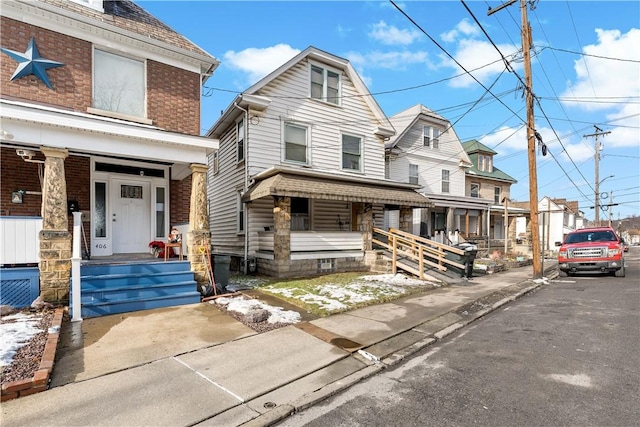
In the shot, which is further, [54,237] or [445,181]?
[445,181]

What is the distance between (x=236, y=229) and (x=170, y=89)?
22.5ft

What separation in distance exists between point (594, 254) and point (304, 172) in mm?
11492

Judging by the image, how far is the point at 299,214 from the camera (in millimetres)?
14562

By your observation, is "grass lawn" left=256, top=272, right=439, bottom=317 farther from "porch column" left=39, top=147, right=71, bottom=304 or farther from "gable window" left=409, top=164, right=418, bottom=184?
"gable window" left=409, top=164, right=418, bottom=184

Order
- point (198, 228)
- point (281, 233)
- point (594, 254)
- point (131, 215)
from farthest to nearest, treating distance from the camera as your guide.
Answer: point (594, 254) → point (281, 233) → point (131, 215) → point (198, 228)

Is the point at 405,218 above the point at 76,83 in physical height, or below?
below

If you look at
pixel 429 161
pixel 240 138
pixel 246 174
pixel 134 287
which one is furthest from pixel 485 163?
pixel 134 287

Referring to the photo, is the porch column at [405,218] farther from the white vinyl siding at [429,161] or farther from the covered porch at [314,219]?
the white vinyl siding at [429,161]

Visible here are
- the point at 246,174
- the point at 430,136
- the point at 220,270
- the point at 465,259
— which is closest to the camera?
the point at 220,270

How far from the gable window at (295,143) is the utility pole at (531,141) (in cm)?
895

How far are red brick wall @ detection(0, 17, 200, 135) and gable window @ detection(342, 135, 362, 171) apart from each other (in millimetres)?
7486

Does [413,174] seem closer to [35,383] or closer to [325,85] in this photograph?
[325,85]

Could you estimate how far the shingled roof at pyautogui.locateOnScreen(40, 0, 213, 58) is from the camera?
8719mm

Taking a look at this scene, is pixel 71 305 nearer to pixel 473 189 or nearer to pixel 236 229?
pixel 236 229
